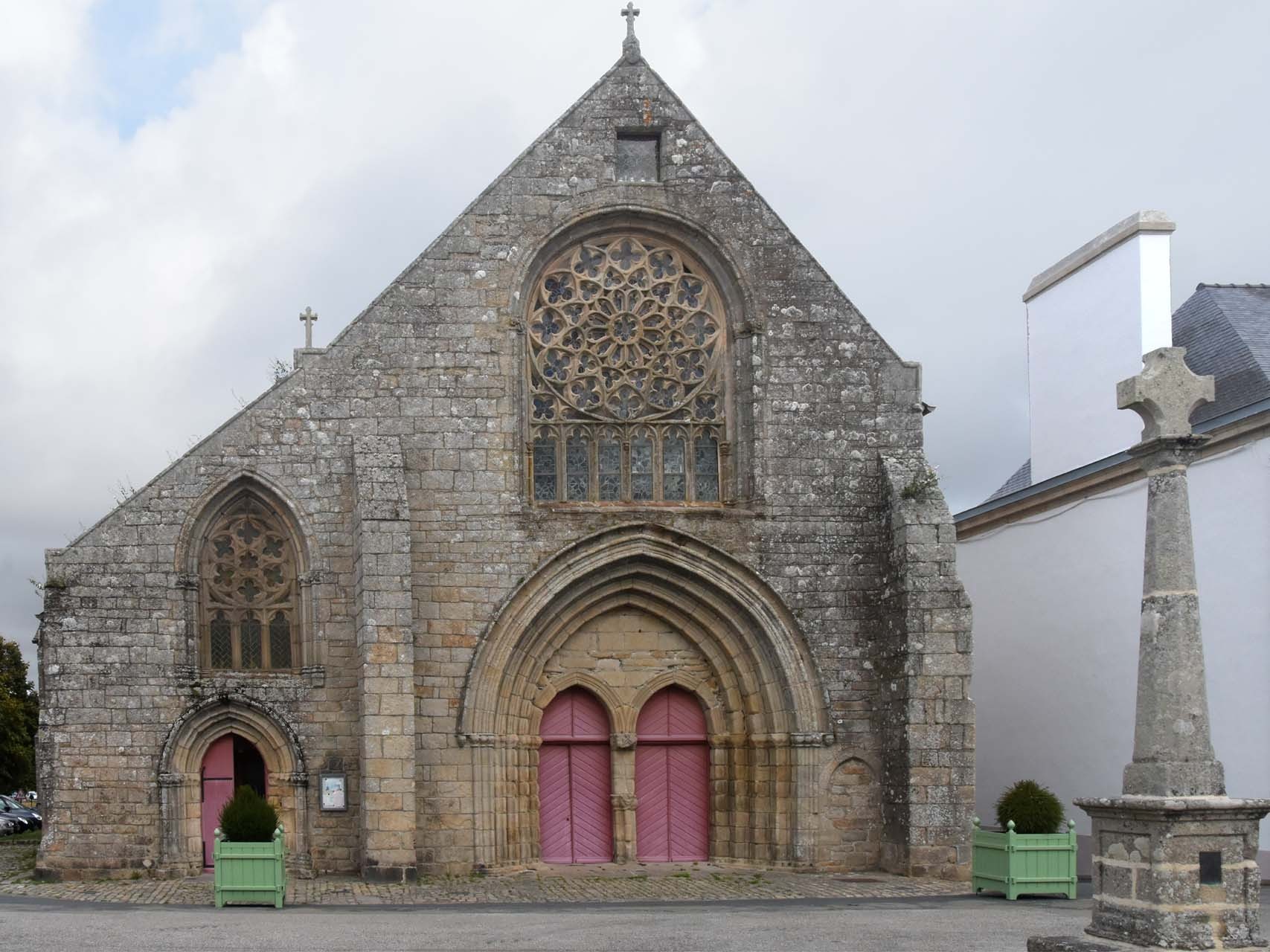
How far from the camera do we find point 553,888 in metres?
15.0

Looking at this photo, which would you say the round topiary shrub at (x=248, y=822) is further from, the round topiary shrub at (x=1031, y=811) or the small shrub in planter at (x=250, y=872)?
the round topiary shrub at (x=1031, y=811)

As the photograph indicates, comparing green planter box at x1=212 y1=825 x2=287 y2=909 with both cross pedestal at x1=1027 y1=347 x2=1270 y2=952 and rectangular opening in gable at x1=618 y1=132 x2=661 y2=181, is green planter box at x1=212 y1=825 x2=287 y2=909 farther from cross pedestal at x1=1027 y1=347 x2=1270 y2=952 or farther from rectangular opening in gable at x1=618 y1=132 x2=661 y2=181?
rectangular opening in gable at x1=618 y1=132 x2=661 y2=181

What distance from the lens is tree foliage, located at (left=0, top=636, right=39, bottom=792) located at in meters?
39.3

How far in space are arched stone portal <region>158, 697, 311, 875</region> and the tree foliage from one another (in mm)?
25243

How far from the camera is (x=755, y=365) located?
16.8 metres

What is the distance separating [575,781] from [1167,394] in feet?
30.8

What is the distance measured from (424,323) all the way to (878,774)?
6669 mm

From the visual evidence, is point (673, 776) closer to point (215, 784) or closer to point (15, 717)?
point (215, 784)

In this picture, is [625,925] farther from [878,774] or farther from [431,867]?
[878,774]

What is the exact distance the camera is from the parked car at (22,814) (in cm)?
3200

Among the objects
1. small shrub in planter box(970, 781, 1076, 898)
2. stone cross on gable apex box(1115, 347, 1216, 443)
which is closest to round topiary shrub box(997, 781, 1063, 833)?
small shrub in planter box(970, 781, 1076, 898)

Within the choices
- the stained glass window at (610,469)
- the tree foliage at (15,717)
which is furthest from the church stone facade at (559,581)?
the tree foliage at (15,717)

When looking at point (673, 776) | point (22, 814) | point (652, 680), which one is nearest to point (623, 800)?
point (673, 776)

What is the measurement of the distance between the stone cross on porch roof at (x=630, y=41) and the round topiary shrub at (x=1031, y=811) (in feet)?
28.4
